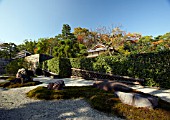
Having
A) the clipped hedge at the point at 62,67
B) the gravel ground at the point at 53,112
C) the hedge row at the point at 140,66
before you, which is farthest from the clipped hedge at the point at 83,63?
the gravel ground at the point at 53,112

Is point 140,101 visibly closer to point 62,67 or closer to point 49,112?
point 49,112

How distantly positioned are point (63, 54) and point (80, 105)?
1409 centimetres

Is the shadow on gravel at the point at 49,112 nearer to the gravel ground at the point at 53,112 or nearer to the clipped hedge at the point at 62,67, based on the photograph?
the gravel ground at the point at 53,112

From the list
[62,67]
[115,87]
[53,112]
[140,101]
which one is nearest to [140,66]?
[115,87]

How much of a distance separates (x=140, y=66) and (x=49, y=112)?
5.77 meters

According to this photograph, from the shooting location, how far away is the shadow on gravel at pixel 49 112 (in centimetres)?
273

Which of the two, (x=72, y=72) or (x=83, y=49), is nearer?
(x=72, y=72)

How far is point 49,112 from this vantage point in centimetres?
299

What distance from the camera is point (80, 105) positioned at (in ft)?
11.3

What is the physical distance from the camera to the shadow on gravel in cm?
273

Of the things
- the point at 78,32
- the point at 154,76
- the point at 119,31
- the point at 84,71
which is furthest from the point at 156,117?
the point at 78,32

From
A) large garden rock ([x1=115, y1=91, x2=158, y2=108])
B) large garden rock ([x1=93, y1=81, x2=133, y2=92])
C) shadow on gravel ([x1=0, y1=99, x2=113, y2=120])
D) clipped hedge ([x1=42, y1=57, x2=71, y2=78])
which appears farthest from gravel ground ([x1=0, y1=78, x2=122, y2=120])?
clipped hedge ([x1=42, y1=57, x2=71, y2=78])

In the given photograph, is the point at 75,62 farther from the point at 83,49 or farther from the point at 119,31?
the point at 119,31

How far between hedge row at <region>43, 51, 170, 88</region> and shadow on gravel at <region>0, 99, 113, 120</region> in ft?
15.3
